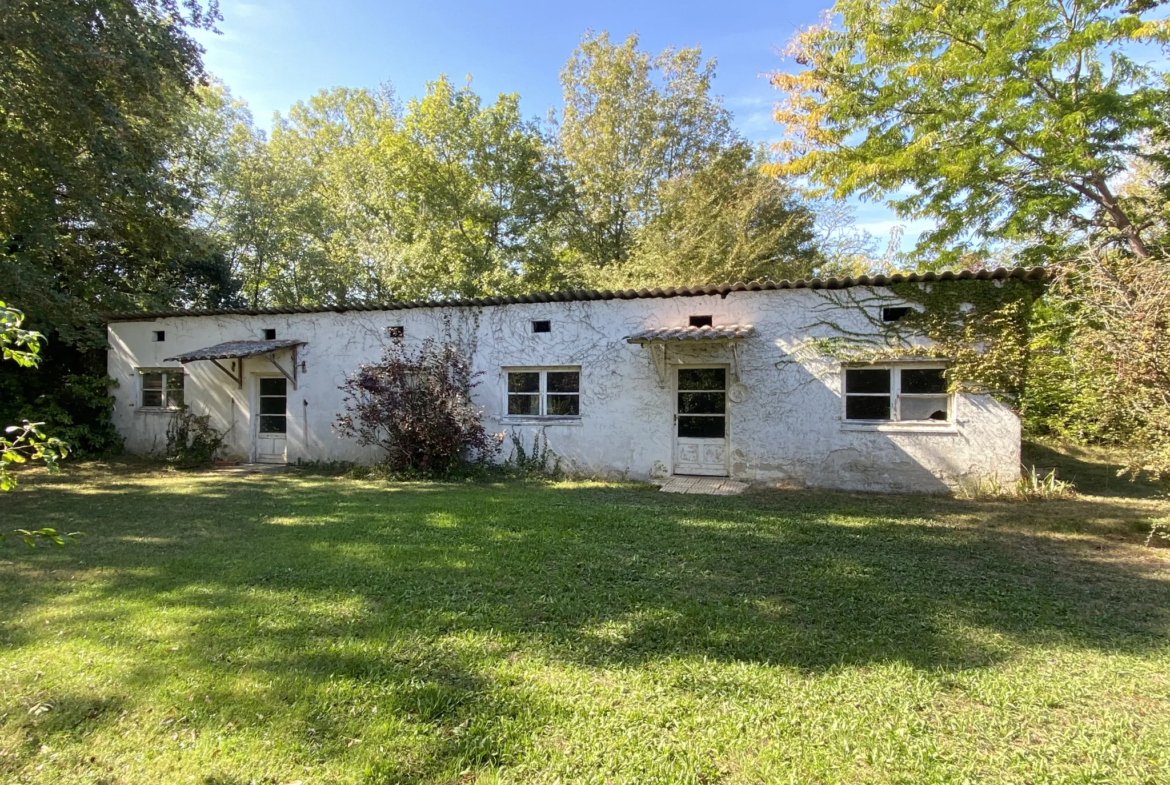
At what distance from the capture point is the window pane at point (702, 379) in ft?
31.1

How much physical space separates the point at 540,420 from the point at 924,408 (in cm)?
633

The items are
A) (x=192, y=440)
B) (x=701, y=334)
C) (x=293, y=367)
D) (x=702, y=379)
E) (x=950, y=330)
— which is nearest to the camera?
(x=950, y=330)

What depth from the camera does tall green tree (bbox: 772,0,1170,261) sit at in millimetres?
10070

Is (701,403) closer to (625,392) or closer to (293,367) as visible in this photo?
(625,392)

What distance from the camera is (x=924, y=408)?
8.48 meters

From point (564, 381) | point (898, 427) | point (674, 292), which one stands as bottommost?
point (898, 427)

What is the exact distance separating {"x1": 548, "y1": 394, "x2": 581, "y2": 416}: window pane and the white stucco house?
1.1 inches

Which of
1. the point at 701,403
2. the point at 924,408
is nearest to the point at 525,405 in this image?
the point at 701,403

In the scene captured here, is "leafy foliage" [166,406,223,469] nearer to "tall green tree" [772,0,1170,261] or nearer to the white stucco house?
the white stucco house

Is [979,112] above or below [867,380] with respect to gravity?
above

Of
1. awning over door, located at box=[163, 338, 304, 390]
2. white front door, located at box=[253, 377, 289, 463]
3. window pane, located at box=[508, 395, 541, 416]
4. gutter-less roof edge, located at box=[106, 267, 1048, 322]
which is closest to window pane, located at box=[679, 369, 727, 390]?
gutter-less roof edge, located at box=[106, 267, 1048, 322]

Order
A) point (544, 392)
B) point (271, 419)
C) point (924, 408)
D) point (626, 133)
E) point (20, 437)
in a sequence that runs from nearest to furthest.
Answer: point (20, 437) < point (924, 408) < point (544, 392) < point (271, 419) < point (626, 133)

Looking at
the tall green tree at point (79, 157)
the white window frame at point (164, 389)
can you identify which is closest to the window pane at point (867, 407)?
the tall green tree at point (79, 157)

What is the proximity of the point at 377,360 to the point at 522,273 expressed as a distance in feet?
38.3
